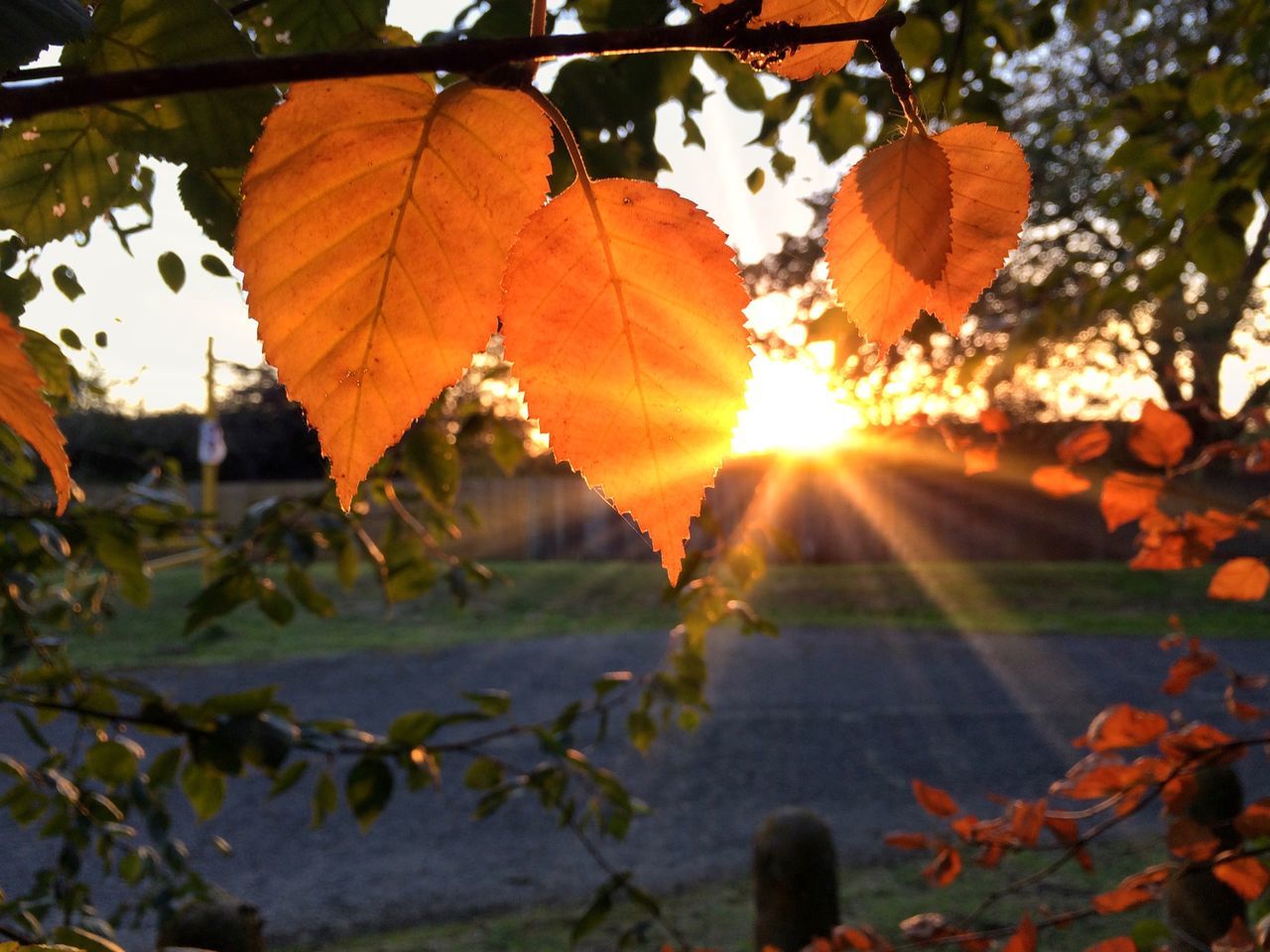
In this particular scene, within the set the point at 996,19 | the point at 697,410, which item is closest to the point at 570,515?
the point at 996,19

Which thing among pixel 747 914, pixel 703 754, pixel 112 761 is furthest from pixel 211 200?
pixel 703 754

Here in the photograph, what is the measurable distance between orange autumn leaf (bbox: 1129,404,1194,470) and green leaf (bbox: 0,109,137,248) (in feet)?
4.59

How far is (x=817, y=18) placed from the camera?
0.30m

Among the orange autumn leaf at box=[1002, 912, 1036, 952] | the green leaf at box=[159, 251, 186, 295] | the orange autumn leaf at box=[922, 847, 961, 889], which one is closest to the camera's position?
the orange autumn leaf at box=[1002, 912, 1036, 952]

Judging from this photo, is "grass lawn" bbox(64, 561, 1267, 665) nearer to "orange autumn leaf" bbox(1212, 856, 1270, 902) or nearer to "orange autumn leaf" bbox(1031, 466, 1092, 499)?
"orange autumn leaf" bbox(1031, 466, 1092, 499)

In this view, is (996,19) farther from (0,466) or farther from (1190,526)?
(0,466)

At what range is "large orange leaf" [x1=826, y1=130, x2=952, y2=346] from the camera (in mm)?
293

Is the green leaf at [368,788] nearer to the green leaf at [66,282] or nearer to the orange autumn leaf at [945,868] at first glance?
the green leaf at [66,282]

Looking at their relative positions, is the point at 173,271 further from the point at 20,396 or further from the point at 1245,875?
the point at 1245,875

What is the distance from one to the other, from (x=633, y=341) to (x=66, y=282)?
1263 mm

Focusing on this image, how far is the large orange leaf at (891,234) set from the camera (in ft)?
0.96

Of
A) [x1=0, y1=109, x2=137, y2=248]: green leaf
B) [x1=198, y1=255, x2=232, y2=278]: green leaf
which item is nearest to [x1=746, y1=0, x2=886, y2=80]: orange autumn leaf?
[x1=0, y1=109, x2=137, y2=248]: green leaf

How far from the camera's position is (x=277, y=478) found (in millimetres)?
19359

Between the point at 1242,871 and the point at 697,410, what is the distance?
133 cm
